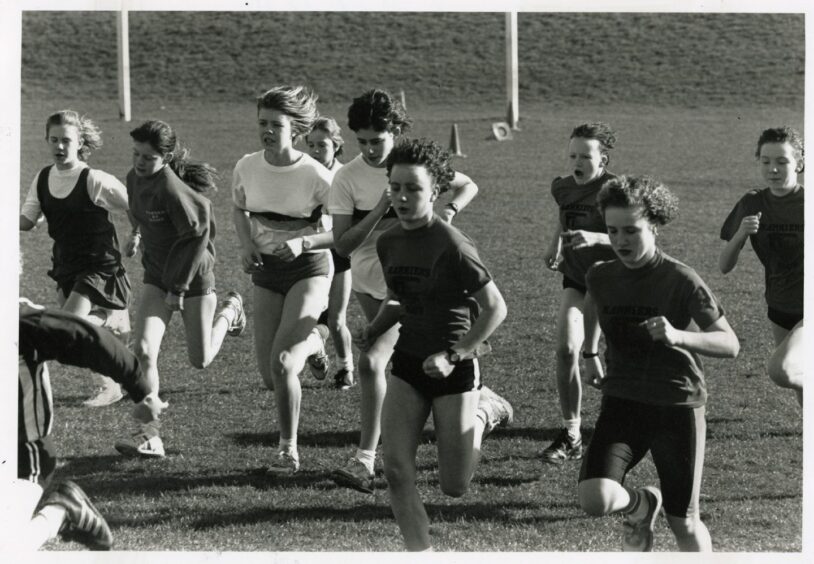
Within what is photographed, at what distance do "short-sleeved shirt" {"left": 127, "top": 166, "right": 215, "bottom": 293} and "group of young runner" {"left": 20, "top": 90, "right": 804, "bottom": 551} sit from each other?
0.5 inches

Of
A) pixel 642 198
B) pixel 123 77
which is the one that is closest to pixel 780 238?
pixel 642 198

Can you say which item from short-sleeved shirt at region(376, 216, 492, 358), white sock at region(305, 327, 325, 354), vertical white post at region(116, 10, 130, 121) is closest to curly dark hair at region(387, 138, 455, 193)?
short-sleeved shirt at region(376, 216, 492, 358)

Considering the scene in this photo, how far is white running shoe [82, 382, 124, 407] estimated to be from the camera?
27.5ft

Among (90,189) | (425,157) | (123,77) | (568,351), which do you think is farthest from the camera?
(123,77)

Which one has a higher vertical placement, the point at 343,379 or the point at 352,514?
the point at 343,379

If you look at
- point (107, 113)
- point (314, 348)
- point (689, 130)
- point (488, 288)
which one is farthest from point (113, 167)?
point (488, 288)

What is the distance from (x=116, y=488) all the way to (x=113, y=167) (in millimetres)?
16095

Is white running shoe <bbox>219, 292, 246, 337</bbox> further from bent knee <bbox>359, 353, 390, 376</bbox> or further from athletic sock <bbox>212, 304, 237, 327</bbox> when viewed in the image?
bent knee <bbox>359, 353, 390, 376</bbox>

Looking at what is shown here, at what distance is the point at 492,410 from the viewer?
21.8 feet

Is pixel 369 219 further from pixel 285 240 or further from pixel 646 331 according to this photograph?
pixel 646 331

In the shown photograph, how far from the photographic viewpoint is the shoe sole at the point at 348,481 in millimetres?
6469

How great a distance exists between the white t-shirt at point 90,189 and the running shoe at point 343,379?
2.18 meters

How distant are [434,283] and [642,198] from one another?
0.98m
